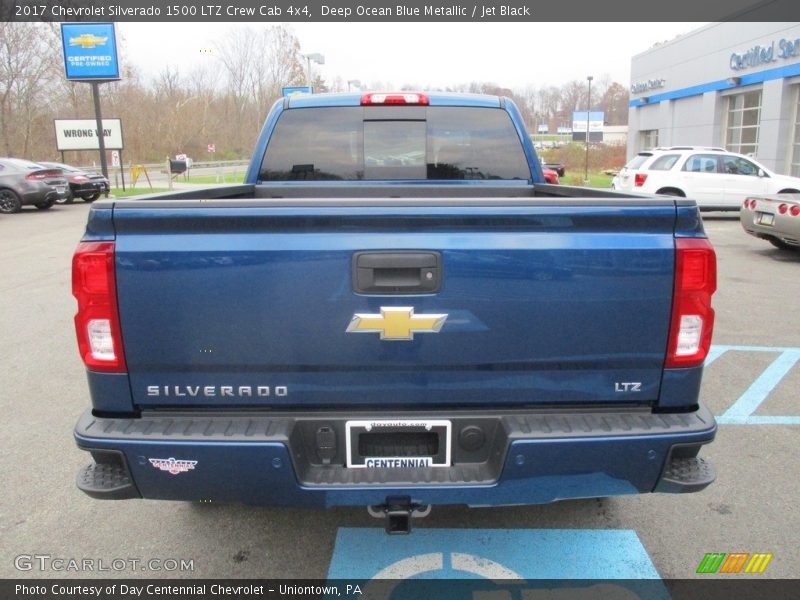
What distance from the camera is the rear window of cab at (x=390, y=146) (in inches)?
161

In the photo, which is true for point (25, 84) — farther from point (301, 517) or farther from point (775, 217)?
point (301, 517)

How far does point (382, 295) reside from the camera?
7.11 ft

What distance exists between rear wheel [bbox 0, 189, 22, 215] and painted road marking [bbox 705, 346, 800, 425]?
19.6 metres

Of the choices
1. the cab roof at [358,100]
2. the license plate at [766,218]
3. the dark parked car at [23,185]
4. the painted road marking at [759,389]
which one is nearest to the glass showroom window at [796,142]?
the license plate at [766,218]

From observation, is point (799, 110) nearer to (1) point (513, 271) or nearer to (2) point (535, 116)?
(1) point (513, 271)

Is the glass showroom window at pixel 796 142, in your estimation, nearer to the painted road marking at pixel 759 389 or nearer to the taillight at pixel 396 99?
the painted road marking at pixel 759 389

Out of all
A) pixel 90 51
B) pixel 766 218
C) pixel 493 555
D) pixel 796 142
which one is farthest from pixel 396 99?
pixel 90 51

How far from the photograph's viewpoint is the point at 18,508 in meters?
3.30

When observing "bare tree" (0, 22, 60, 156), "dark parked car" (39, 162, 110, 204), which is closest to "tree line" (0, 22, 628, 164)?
"bare tree" (0, 22, 60, 156)

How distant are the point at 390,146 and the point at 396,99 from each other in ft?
1.03

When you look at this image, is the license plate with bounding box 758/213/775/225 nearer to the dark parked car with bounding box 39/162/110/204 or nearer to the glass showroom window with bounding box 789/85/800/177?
the glass showroom window with bounding box 789/85/800/177

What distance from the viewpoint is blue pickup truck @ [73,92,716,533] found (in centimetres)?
217

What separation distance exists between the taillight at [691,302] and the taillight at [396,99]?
7.72 feet

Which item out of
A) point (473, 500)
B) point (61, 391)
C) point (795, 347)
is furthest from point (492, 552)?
point (795, 347)
